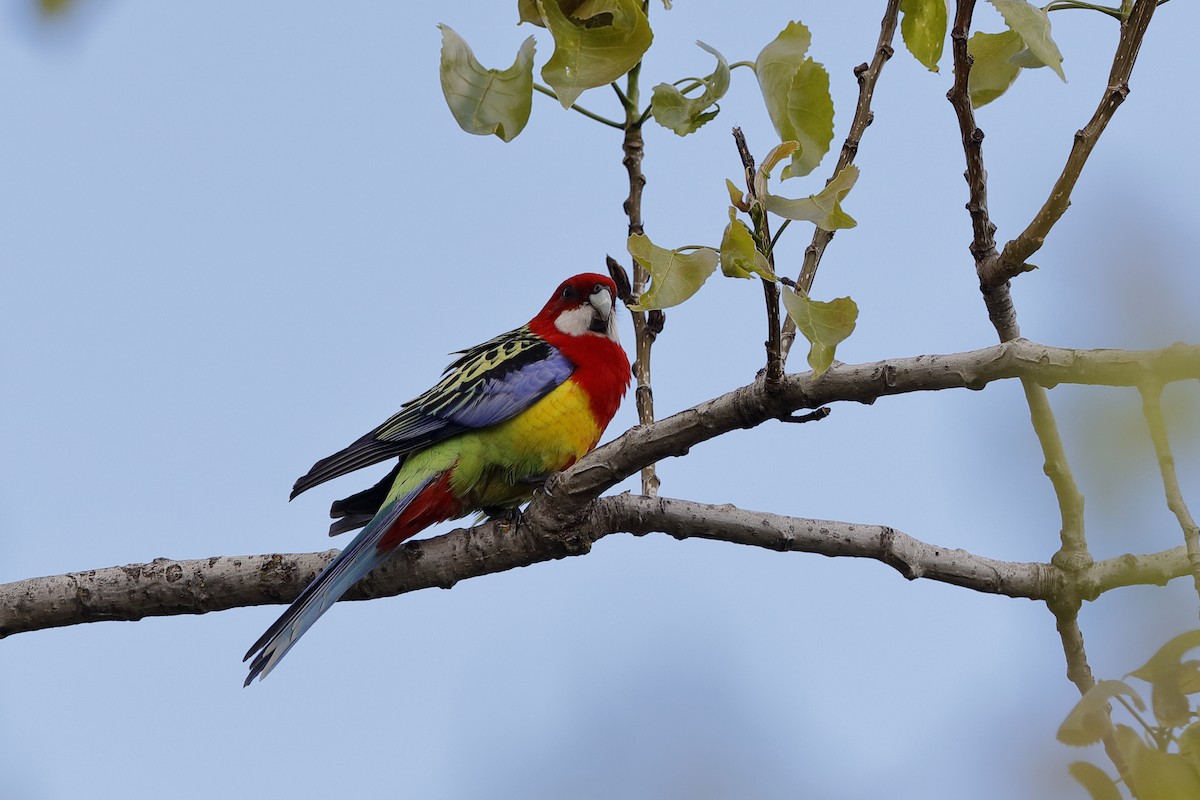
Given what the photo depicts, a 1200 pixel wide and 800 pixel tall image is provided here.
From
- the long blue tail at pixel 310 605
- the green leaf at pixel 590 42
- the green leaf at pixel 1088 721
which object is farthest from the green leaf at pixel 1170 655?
the long blue tail at pixel 310 605

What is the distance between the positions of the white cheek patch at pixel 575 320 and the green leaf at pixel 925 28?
2883 mm

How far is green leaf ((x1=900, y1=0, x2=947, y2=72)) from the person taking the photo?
346cm

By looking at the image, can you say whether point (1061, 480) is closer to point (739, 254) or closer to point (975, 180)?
point (975, 180)

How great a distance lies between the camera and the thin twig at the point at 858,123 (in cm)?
357

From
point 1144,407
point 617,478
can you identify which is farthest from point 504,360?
point 1144,407

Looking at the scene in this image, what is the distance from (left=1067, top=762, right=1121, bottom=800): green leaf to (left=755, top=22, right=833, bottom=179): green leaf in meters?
1.88

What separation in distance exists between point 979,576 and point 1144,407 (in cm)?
128

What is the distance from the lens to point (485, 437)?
5406 mm

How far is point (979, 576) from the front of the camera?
3443mm

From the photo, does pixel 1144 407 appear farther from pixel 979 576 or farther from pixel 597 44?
pixel 597 44

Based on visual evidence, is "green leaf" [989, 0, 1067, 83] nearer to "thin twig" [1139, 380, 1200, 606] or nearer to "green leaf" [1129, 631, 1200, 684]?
"thin twig" [1139, 380, 1200, 606]

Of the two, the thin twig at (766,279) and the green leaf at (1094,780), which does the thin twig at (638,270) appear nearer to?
the thin twig at (766,279)

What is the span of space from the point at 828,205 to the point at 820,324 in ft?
0.96

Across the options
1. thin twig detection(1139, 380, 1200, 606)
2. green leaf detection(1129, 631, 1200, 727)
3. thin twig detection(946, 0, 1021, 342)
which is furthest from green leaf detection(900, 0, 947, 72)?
green leaf detection(1129, 631, 1200, 727)
